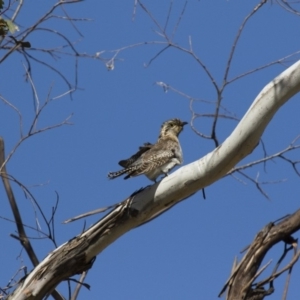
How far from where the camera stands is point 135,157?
6.23m

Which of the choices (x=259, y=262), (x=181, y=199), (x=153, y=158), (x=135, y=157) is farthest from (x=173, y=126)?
(x=259, y=262)

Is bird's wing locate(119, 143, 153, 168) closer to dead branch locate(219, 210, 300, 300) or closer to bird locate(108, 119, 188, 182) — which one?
bird locate(108, 119, 188, 182)

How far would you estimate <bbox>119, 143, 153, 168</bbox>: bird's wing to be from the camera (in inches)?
239

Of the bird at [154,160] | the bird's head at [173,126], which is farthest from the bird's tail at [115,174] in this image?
the bird's head at [173,126]

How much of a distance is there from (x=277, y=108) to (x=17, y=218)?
83.7 inches

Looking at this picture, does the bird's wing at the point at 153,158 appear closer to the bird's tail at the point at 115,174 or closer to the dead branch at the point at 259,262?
the bird's tail at the point at 115,174

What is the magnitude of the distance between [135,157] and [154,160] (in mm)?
302

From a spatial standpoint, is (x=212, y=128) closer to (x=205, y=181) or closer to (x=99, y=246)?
(x=205, y=181)

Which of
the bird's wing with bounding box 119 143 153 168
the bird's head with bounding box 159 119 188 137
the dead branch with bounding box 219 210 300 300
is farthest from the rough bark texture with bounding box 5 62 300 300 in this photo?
the bird's head with bounding box 159 119 188 137

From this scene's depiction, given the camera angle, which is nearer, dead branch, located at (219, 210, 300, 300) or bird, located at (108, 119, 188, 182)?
dead branch, located at (219, 210, 300, 300)

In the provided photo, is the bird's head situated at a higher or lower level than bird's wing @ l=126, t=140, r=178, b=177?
higher

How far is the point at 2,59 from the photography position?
17.5 ft

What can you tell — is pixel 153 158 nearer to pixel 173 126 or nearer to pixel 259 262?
pixel 173 126

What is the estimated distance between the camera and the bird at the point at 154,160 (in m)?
5.90
